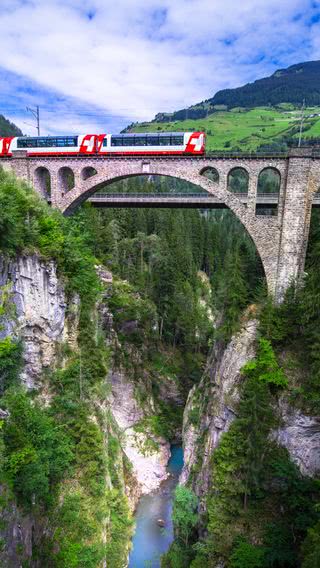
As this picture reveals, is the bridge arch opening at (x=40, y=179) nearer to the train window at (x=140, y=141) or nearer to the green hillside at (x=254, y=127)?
the train window at (x=140, y=141)

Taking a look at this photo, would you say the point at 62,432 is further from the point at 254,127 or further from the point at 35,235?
the point at 254,127

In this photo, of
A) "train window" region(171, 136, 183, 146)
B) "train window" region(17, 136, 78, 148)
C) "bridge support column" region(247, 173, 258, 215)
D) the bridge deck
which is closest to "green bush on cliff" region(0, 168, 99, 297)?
the bridge deck

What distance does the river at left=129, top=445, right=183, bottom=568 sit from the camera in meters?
28.5

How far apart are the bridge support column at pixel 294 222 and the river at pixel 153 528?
2137 centimetres

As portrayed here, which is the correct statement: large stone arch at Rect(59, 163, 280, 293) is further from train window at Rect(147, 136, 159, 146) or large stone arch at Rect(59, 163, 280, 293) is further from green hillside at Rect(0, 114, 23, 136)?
green hillside at Rect(0, 114, 23, 136)

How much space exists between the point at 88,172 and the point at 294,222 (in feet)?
66.5

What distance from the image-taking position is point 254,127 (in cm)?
15612

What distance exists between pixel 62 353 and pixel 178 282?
27.4 meters

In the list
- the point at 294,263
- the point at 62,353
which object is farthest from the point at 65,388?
the point at 294,263

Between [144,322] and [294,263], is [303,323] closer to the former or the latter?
[294,263]

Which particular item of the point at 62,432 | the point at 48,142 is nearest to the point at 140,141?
the point at 48,142

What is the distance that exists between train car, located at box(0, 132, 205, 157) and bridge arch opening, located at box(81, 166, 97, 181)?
162cm

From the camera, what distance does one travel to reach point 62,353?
24031 mm

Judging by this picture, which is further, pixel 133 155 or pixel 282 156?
pixel 133 155
